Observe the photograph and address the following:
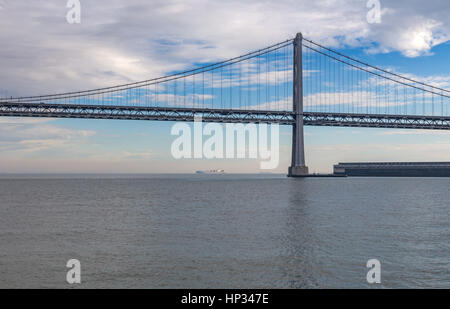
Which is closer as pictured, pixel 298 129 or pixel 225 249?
pixel 225 249

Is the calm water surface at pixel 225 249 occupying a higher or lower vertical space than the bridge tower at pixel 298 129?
lower

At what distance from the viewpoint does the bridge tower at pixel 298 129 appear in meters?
81.9

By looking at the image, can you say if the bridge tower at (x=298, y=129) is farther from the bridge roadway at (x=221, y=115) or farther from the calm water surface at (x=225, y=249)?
the calm water surface at (x=225, y=249)

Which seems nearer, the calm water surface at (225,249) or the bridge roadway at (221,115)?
the calm water surface at (225,249)

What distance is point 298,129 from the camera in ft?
265

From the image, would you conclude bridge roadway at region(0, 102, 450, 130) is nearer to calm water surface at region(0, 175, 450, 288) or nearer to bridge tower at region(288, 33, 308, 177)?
bridge tower at region(288, 33, 308, 177)

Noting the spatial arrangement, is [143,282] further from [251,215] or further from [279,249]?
[251,215]

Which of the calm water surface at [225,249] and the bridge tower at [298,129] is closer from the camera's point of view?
the calm water surface at [225,249]

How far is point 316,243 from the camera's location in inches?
666

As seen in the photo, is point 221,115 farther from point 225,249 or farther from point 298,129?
point 225,249

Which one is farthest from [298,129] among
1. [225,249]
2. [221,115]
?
[225,249]

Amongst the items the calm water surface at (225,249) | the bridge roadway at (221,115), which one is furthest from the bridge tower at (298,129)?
the calm water surface at (225,249)

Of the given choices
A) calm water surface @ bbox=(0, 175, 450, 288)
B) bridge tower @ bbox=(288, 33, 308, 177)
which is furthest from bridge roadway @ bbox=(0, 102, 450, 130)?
calm water surface @ bbox=(0, 175, 450, 288)

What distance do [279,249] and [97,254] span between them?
19.2 feet
